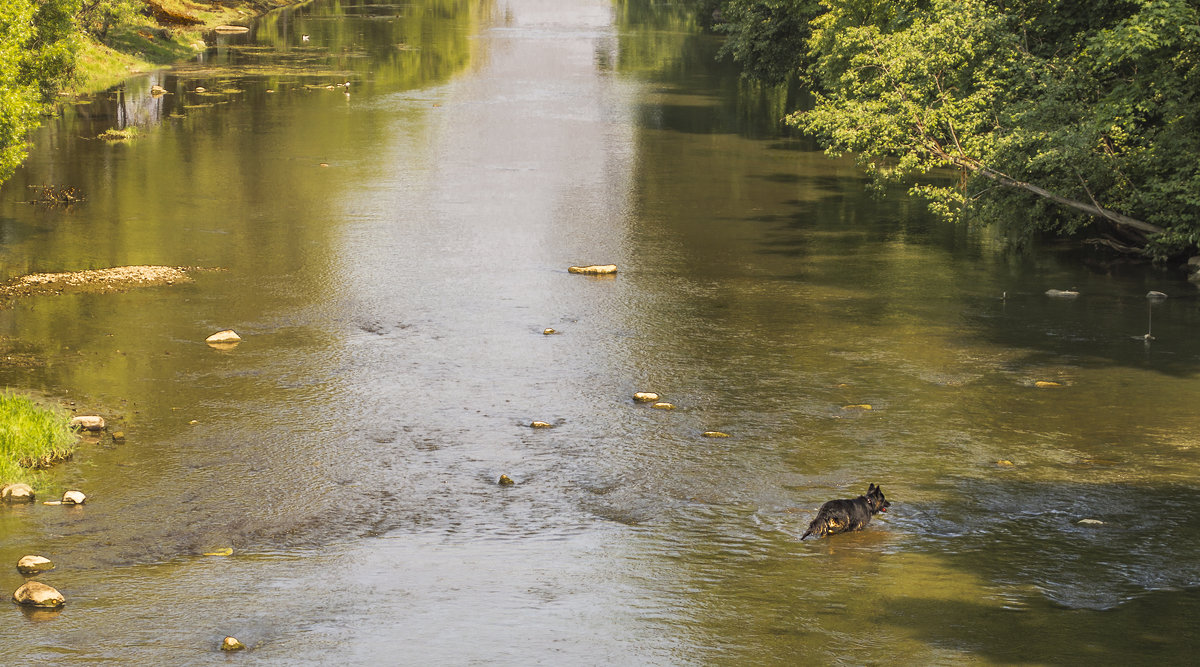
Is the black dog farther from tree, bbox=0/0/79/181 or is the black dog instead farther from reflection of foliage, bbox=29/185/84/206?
reflection of foliage, bbox=29/185/84/206

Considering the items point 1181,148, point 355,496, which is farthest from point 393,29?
point 355,496

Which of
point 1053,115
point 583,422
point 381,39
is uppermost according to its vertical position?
point 381,39

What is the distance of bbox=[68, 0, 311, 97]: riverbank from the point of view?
5325cm

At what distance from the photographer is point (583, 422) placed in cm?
1678

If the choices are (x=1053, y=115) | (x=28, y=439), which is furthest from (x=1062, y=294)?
(x=28, y=439)

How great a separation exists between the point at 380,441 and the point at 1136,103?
58.7 ft

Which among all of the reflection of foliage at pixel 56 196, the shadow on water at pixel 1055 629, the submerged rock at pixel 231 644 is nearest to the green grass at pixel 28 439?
the submerged rock at pixel 231 644

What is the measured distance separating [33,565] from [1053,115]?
22.2 metres

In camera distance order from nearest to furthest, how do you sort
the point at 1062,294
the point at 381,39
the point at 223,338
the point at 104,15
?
the point at 223,338
the point at 1062,294
the point at 104,15
the point at 381,39

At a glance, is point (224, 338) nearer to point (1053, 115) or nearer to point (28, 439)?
point (28, 439)

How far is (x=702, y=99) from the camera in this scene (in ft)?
174

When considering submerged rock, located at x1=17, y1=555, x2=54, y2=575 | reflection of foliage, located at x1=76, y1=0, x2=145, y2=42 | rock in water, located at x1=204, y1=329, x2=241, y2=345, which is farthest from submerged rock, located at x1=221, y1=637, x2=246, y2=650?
reflection of foliage, located at x1=76, y1=0, x2=145, y2=42

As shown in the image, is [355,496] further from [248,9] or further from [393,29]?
[248,9]

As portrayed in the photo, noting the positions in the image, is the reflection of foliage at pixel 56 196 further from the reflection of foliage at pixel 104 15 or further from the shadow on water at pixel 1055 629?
the shadow on water at pixel 1055 629
